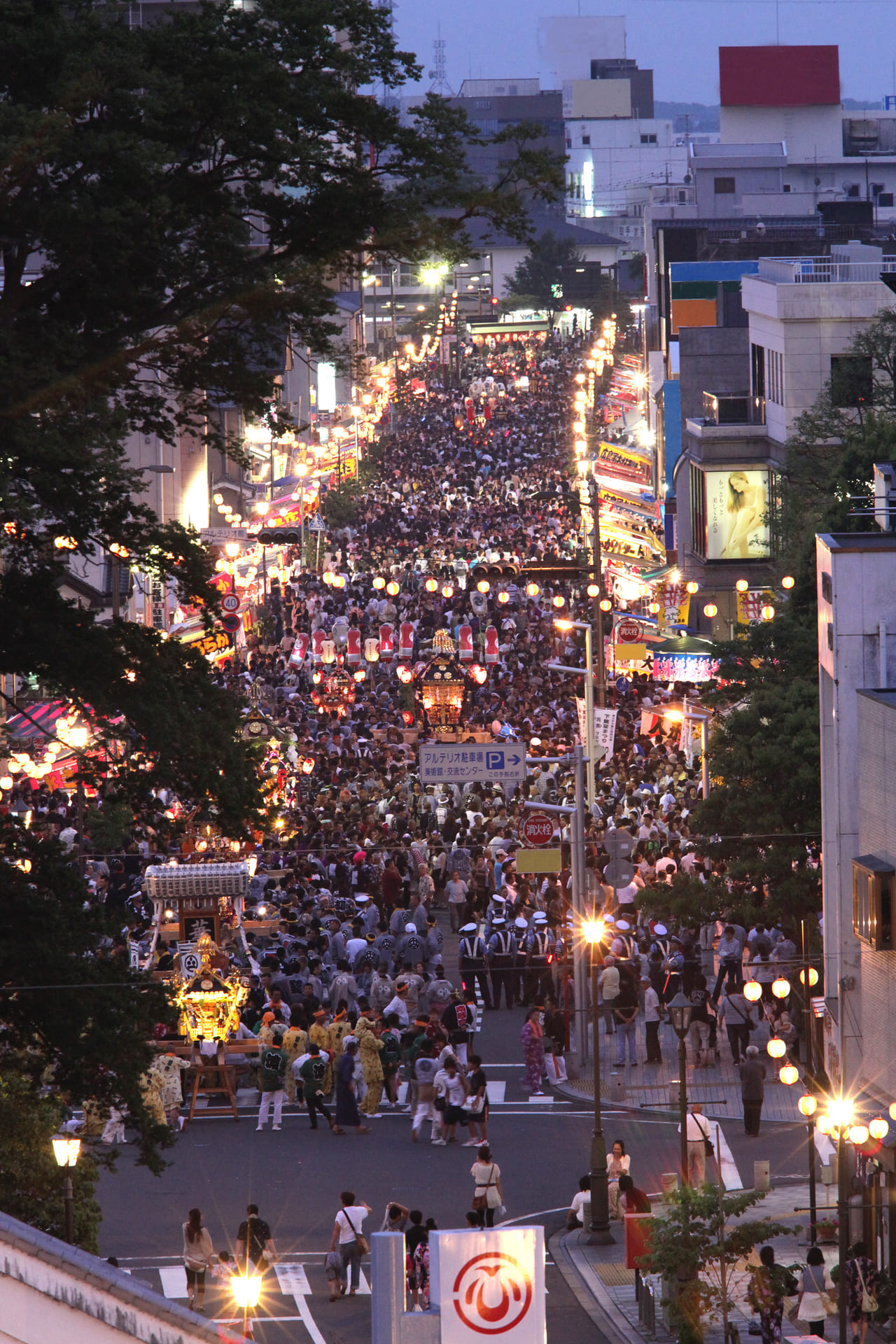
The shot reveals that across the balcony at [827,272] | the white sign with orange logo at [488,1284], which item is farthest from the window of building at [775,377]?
the white sign with orange logo at [488,1284]

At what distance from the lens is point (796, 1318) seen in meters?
17.3

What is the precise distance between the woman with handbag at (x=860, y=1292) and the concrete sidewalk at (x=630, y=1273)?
52 centimetres

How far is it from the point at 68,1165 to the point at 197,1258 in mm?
2212

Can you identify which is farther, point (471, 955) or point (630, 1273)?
point (471, 955)

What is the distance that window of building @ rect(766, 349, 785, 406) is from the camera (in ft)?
159

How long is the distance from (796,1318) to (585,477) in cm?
5736

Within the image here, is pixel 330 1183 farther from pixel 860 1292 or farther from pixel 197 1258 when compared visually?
pixel 860 1292

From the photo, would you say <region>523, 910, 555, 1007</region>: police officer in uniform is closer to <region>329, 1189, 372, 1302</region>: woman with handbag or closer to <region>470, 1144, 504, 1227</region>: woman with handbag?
<region>470, 1144, 504, 1227</region>: woman with handbag

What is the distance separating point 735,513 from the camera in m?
50.6

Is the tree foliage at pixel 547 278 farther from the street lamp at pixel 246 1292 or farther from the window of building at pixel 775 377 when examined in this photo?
the street lamp at pixel 246 1292

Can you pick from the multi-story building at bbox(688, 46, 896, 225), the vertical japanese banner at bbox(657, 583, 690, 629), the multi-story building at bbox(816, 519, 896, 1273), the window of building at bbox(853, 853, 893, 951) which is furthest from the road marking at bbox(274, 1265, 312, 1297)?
the multi-story building at bbox(688, 46, 896, 225)

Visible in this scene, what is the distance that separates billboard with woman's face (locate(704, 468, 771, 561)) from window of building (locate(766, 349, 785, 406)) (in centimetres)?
202

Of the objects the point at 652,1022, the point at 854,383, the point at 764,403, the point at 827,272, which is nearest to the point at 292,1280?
the point at 652,1022

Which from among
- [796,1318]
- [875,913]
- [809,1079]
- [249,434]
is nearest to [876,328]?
[809,1079]
